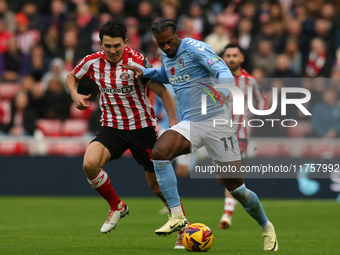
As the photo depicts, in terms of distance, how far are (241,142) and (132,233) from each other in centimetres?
226

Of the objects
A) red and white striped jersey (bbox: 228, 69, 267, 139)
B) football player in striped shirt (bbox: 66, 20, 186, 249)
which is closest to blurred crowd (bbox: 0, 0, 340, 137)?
red and white striped jersey (bbox: 228, 69, 267, 139)

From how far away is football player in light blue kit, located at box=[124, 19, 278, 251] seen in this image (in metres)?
6.36

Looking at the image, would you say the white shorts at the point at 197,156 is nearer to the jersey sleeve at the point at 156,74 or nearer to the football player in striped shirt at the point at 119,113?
the football player in striped shirt at the point at 119,113

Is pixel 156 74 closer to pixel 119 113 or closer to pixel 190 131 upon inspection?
pixel 119 113

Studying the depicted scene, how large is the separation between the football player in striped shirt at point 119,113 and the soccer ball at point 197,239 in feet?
3.96

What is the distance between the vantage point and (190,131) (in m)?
6.51

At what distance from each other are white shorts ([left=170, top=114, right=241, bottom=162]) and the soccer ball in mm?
795

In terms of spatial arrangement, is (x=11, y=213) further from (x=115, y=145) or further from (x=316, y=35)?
(x=316, y=35)

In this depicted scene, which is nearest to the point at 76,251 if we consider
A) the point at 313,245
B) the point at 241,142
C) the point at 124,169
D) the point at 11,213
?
the point at 313,245

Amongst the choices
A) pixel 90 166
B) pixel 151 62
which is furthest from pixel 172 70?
pixel 151 62

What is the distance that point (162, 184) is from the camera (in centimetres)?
645

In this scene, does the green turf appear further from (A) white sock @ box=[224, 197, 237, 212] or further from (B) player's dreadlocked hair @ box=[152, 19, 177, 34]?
(B) player's dreadlocked hair @ box=[152, 19, 177, 34]

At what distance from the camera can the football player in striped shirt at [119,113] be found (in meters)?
7.11

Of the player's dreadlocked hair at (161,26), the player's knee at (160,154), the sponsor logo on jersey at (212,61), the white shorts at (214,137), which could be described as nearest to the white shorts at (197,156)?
the white shorts at (214,137)
